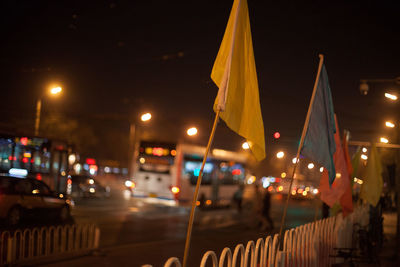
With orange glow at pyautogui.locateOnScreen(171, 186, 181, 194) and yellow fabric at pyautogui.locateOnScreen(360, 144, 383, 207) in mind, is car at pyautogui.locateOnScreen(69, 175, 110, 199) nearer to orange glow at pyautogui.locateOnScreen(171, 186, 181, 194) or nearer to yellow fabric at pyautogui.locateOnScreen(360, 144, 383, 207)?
orange glow at pyautogui.locateOnScreen(171, 186, 181, 194)

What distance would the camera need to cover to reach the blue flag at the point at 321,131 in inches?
289

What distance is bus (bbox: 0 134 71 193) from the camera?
1775cm

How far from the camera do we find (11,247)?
8.73m

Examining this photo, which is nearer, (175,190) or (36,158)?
(36,158)

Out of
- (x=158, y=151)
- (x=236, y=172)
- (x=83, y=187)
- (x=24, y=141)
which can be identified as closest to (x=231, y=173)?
(x=236, y=172)

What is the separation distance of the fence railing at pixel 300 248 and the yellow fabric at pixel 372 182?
0.70 m

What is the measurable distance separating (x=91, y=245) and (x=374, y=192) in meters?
7.48

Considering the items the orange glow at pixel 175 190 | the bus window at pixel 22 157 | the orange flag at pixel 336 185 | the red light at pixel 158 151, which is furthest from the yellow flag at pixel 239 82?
the red light at pixel 158 151

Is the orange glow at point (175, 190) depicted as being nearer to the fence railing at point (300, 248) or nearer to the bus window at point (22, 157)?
the bus window at point (22, 157)

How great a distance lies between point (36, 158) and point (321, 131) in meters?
15.3

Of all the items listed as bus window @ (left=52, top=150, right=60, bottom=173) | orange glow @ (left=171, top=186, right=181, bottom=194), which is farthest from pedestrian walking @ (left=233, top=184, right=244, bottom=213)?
bus window @ (left=52, top=150, right=60, bottom=173)

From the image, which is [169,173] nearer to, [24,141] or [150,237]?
[24,141]

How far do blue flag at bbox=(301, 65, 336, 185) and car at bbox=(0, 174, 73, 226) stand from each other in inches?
414

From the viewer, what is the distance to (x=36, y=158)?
20078 mm
